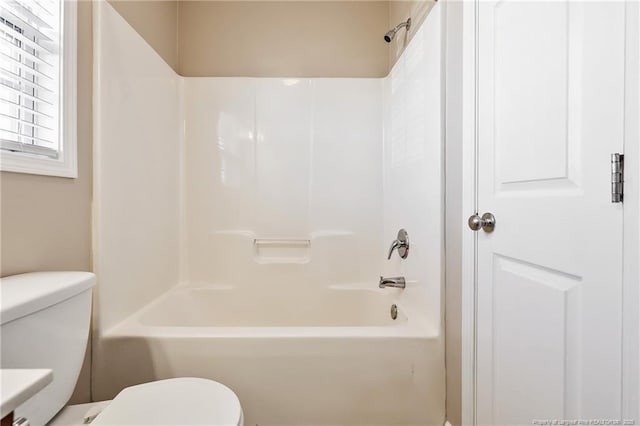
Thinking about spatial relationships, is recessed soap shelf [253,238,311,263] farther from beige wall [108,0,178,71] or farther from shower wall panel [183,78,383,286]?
beige wall [108,0,178,71]

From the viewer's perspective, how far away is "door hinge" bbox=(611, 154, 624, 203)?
60 cm

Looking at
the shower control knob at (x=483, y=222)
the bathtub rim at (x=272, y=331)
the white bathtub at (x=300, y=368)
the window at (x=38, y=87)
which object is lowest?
the white bathtub at (x=300, y=368)

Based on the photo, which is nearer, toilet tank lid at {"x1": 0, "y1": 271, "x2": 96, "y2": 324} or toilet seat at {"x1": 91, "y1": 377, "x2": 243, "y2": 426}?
toilet tank lid at {"x1": 0, "y1": 271, "x2": 96, "y2": 324}

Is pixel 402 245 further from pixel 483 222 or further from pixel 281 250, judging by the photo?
pixel 281 250

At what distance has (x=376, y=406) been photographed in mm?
1223

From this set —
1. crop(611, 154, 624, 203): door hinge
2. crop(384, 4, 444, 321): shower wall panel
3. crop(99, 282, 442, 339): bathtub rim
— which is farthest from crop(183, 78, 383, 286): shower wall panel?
crop(611, 154, 624, 203): door hinge

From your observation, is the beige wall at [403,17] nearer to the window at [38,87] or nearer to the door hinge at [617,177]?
the door hinge at [617,177]

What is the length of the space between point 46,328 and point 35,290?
0.34ft

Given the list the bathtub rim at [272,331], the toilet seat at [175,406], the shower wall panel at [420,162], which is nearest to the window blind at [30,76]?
the bathtub rim at [272,331]

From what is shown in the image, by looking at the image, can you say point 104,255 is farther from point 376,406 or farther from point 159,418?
point 376,406

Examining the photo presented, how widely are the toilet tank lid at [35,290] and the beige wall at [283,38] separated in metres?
1.61

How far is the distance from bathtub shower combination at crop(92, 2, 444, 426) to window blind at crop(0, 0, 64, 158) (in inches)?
6.6

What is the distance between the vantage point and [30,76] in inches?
40.6

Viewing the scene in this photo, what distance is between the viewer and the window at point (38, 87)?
935mm
